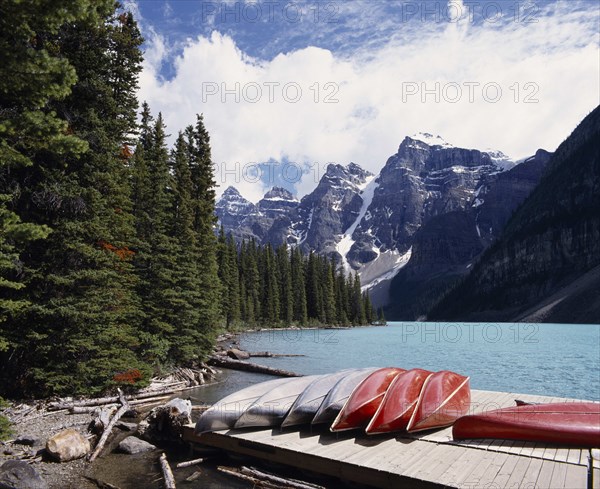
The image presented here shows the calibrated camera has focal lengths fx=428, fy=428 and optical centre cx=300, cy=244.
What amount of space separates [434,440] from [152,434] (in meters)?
8.29

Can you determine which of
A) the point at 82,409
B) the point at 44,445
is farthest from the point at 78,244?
the point at 44,445

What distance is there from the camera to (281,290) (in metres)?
91.8

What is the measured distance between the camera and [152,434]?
42.8 ft

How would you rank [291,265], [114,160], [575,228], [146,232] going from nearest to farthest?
[114,160] < [146,232] < [291,265] < [575,228]

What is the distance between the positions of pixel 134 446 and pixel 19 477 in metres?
3.50

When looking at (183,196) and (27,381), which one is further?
(183,196)

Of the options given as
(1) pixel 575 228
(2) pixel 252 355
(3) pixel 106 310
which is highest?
(1) pixel 575 228

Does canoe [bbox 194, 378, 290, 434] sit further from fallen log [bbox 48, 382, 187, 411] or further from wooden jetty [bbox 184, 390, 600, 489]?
fallen log [bbox 48, 382, 187, 411]

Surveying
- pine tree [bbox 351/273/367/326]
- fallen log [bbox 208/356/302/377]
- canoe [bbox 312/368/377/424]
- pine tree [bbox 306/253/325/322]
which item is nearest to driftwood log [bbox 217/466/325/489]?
canoe [bbox 312/368/377/424]

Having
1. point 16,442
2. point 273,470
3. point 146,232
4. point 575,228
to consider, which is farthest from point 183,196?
point 575,228

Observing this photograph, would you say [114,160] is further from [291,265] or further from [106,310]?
[291,265]

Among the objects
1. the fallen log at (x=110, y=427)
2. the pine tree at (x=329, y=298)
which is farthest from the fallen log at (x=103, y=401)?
the pine tree at (x=329, y=298)

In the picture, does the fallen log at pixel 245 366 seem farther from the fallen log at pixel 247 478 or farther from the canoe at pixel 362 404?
the fallen log at pixel 247 478

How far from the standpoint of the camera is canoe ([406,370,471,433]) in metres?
10.6
